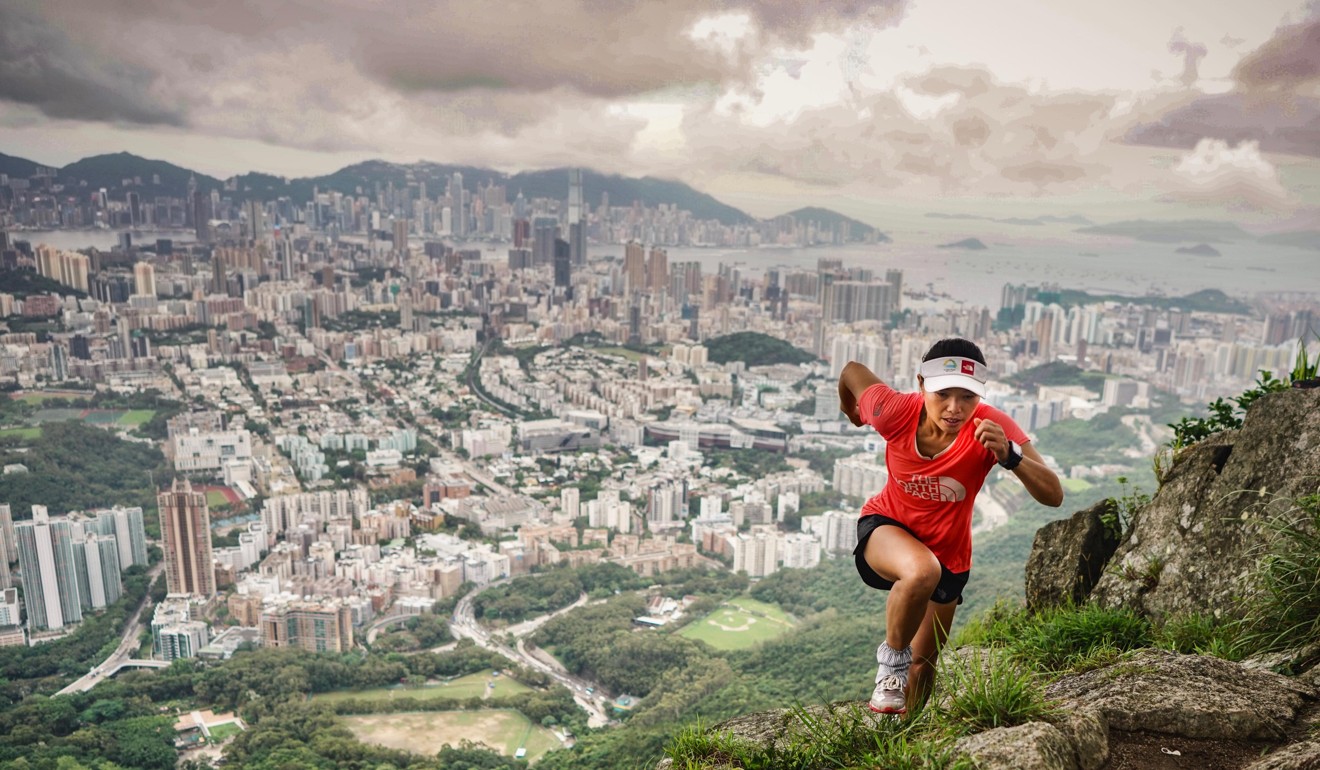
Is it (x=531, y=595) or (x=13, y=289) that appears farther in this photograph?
(x=13, y=289)

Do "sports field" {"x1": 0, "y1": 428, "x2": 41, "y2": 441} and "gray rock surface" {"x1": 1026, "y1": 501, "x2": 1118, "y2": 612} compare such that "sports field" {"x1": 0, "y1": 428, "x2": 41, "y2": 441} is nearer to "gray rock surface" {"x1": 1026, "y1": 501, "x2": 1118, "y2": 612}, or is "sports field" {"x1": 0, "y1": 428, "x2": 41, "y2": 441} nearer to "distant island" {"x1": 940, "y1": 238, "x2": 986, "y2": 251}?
"gray rock surface" {"x1": 1026, "y1": 501, "x2": 1118, "y2": 612}

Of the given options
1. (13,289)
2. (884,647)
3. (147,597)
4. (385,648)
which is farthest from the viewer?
(13,289)

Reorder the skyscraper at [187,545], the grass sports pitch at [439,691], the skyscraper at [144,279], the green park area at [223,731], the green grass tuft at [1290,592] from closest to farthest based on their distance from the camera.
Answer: the green grass tuft at [1290,592], the green park area at [223,731], the grass sports pitch at [439,691], the skyscraper at [187,545], the skyscraper at [144,279]

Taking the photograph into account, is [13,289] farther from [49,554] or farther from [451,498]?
[451,498]

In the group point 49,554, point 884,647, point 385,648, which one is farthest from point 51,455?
point 884,647

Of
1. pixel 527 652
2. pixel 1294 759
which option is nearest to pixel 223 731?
pixel 527 652

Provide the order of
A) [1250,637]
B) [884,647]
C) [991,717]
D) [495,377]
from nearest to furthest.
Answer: [991,717] < [884,647] < [1250,637] < [495,377]

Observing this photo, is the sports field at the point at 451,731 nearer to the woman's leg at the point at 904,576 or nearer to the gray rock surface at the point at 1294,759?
the woman's leg at the point at 904,576

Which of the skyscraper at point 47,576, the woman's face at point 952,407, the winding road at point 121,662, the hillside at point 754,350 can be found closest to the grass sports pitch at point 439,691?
the winding road at point 121,662
